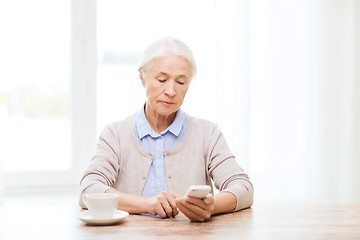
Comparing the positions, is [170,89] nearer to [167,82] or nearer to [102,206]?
[167,82]

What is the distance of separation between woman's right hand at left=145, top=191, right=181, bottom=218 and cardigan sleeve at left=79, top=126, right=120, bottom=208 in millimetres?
196

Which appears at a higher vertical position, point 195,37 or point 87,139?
point 195,37

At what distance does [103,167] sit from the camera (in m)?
1.79

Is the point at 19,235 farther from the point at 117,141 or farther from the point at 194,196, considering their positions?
the point at 117,141

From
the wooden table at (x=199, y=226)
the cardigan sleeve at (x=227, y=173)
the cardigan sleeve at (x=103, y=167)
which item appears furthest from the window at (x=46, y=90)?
the wooden table at (x=199, y=226)

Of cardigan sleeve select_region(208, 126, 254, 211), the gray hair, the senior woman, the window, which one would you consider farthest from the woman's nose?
the window

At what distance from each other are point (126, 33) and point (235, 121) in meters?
0.90

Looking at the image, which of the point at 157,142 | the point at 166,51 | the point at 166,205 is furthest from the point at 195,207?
the point at 166,51

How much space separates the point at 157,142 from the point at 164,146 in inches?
1.3

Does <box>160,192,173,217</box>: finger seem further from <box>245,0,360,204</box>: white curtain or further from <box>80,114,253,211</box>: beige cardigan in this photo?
<box>245,0,360,204</box>: white curtain

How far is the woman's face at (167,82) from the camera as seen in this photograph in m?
1.85

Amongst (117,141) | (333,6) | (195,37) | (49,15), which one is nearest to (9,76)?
(49,15)

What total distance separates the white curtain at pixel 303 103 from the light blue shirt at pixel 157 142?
4.12ft

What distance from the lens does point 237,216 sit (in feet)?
5.14
